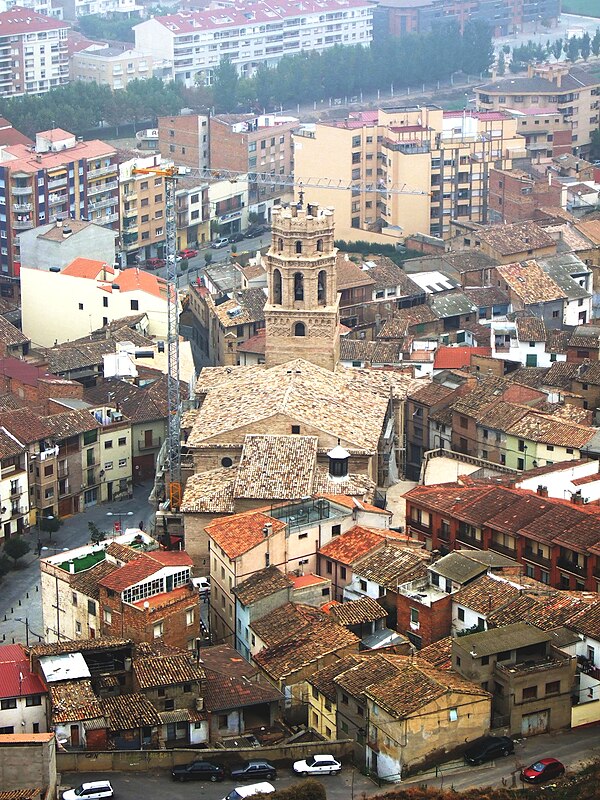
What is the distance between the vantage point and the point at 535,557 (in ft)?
259

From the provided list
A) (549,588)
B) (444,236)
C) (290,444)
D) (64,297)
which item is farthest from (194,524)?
(444,236)

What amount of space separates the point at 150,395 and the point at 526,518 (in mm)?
29145

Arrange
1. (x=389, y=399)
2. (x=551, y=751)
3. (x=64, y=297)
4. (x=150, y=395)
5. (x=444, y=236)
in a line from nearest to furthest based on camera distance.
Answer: (x=551, y=751)
(x=389, y=399)
(x=150, y=395)
(x=64, y=297)
(x=444, y=236)

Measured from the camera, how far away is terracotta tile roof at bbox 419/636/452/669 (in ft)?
233

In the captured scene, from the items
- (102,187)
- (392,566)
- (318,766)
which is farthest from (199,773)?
(102,187)

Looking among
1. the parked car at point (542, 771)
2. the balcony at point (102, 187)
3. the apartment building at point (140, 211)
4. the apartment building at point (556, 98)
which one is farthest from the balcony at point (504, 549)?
the apartment building at point (556, 98)

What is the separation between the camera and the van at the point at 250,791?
6312cm

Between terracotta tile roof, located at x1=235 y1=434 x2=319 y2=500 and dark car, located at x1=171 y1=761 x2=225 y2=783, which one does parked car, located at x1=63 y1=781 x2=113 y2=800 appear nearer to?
dark car, located at x1=171 y1=761 x2=225 y2=783

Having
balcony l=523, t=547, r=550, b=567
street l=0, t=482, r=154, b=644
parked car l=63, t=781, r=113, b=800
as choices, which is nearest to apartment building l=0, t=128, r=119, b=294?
street l=0, t=482, r=154, b=644

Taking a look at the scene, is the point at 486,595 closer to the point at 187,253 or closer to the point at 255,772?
the point at 255,772

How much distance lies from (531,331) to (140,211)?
4554 centimetres

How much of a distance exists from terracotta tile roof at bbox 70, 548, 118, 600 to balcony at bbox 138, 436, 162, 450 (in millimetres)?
22670

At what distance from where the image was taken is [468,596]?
245 ft

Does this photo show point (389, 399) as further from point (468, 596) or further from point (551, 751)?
point (551, 751)
